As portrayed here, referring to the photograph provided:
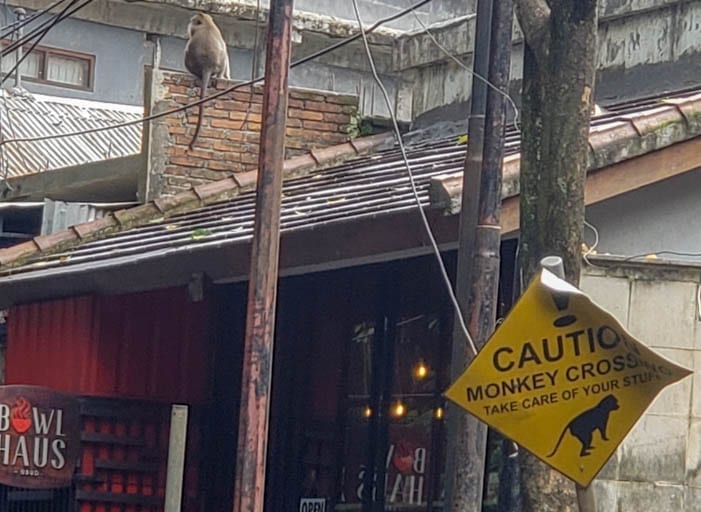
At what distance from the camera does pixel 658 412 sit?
8.54m

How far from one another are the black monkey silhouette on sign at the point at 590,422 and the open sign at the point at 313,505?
6909mm

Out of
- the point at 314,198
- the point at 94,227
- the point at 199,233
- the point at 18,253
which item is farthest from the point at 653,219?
the point at 18,253

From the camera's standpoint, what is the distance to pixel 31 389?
36.1 feet

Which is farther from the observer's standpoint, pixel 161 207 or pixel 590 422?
pixel 161 207

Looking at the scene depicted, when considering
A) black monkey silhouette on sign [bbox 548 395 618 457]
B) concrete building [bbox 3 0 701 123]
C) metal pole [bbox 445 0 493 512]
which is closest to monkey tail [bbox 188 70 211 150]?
concrete building [bbox 3 0 701 123]

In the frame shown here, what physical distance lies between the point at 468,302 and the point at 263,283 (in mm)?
1032

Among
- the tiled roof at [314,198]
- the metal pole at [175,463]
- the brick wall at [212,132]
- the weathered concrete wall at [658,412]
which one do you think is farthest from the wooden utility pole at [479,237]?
the brick wall at [212,132]

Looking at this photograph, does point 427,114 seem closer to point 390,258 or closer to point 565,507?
point 390,258

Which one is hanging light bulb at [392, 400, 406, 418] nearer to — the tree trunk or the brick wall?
the brick wall

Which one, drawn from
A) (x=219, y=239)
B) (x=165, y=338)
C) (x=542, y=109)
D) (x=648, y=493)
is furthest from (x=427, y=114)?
(x=542, y=109)

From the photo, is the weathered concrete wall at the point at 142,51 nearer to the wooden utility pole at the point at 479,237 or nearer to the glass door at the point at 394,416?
the glass door at the point at 394,416

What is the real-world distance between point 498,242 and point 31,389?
170 inches

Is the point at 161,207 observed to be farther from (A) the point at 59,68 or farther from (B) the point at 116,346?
(A) the point at 59,68

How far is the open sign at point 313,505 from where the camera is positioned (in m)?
12.3
